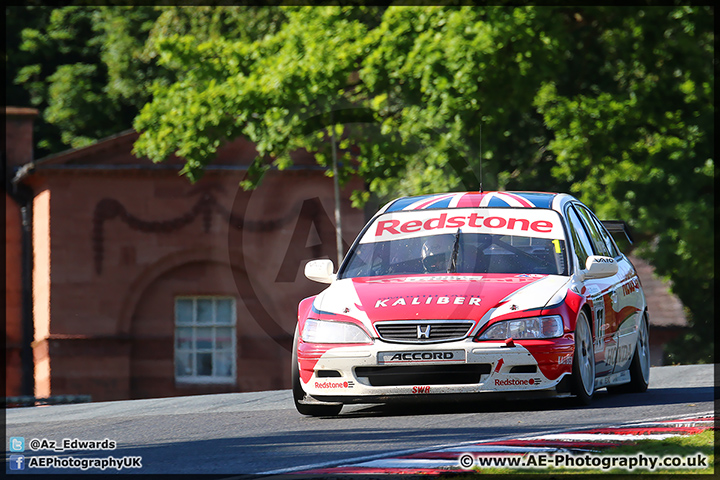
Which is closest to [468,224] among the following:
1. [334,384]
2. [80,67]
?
[334,384]

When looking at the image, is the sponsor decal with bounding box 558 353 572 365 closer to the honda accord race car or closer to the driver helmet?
the honda accord race car

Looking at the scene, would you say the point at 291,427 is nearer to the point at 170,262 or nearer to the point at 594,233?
the point at 594,233

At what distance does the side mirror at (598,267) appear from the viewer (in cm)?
1010

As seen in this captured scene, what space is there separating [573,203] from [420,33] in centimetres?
1164

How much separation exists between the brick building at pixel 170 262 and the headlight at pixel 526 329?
774 inches

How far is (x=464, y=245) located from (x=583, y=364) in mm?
1416

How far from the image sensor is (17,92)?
4138 centimetres

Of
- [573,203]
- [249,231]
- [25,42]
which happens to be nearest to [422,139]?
[249,231]

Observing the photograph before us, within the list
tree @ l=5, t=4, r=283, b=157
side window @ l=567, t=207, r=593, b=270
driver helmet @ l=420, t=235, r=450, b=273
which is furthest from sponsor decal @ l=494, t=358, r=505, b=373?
tree @ l=5, t=4, r=283, b=157

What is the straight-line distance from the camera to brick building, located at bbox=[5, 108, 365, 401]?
29.1 m

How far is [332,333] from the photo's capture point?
31.3ft

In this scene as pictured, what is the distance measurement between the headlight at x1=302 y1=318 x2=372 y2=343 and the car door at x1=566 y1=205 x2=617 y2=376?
185 cm

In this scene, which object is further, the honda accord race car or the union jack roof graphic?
the union jack roof graphic

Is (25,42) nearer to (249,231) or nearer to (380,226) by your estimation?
(249,231)
